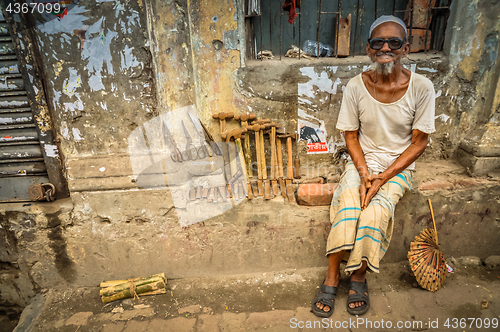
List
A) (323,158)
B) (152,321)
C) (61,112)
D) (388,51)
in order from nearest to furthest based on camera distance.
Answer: (388,51) → (152,321) → (61,112) → (323,158)

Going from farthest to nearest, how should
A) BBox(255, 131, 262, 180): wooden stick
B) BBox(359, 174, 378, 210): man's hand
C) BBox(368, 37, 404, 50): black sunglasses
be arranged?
1. BBox(255, 131, 262, 180): wooden stick
2. BBox(359, 174, 378, 210): man's hand
3. BBox(368, 37, 404, 50): black sunglasses

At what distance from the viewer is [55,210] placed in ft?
8.01

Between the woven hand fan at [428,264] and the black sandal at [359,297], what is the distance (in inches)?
15.9

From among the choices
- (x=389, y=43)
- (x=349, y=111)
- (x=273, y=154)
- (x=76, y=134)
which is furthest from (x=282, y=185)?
(x=76, y=134)

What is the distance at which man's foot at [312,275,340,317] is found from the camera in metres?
2.07

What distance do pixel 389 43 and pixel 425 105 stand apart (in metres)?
0.50

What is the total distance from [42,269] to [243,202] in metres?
1.83

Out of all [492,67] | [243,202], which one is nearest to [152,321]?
[243,202]

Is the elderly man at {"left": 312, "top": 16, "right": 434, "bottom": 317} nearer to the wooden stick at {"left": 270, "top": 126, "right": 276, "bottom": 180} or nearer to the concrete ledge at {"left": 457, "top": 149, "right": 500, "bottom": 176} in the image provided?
the wooden stick at {"left": 270, "top": 126, "right": 276, "bottom": 180}

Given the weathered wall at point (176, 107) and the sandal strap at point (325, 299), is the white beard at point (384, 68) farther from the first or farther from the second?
the sandal strap at point (325, 299)

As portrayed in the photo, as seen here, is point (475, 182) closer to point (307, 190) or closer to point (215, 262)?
point (307, 190)

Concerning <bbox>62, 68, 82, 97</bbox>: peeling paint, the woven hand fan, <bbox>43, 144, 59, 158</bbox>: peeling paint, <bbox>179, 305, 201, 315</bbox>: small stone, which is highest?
<bbox>62, 68, 82, 97</bbox>: peeling paint

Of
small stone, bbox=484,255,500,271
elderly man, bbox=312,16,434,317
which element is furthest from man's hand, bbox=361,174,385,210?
small stone, bbox=484,255,500,271

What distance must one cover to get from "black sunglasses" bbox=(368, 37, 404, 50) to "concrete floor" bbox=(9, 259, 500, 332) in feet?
5.76
